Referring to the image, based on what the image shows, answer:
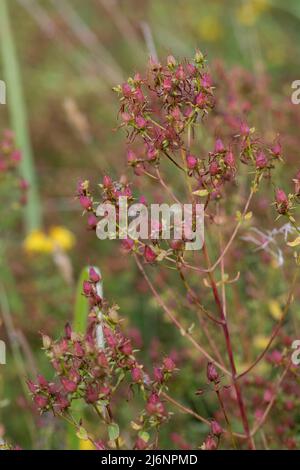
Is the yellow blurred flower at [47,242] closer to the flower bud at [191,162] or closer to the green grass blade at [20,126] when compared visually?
the green grass blade at [20,126]

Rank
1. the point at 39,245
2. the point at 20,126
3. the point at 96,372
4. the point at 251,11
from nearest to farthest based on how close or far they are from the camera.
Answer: the point at 96,372, the point at 39,245, the point at 20,126, the point at 251,11

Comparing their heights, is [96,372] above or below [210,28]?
below

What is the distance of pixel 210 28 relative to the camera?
574 cm

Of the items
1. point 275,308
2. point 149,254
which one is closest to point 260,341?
point 275,308

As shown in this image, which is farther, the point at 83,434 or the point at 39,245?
the point at 39,245

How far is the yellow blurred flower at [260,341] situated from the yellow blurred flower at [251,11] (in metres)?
2.52

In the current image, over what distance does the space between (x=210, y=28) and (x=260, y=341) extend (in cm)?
342

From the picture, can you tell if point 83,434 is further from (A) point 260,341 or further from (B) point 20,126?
(B) point 20,126

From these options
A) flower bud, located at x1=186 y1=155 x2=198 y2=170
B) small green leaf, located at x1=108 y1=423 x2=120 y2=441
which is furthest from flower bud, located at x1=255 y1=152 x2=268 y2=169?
small green leaf, located at x1=108 y1=423 x2=120 y2=441

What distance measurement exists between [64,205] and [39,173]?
0.44m

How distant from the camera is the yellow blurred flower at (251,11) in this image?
192 inches

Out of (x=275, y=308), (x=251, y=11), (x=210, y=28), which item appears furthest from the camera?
(x=210, y=28)

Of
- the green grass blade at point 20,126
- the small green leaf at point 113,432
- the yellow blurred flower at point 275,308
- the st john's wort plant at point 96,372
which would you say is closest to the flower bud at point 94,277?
the st john's wort plant at point 96,372

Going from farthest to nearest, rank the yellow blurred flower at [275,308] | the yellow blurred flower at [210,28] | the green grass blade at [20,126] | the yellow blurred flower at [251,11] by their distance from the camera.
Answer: the yellow blurred flower at [210,28] → the yellow blurred flower at [251,11] → the green grass blade at [20,126] → the yellow blurred flower at [275,308]
